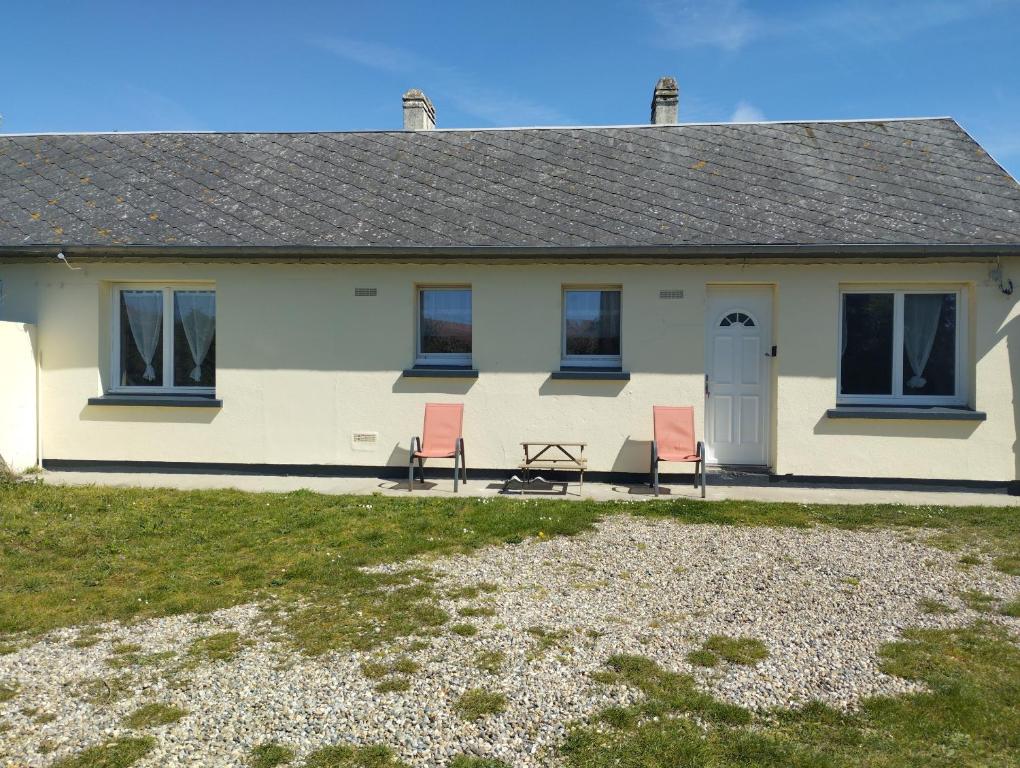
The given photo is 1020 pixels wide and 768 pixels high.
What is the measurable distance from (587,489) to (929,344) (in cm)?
495

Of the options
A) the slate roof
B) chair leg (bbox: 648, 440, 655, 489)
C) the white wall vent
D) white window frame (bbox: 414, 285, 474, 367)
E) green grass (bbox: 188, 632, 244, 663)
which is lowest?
green grass (bbox: 188, 632, 244, 663)

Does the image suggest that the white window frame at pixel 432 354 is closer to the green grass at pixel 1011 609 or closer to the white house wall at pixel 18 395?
the white house wall at pixel 18 395

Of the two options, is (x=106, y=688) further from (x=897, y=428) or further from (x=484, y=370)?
(x=897, y=428)

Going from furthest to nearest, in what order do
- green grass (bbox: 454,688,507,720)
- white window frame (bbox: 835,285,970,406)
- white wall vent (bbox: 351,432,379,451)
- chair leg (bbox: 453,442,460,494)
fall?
white wall vent (bbox: 351,432,379,451) → white window frame (bbox: 835,285,970,406) → chair leg (bbox: 453,442,460,494) → green grass (bbox: 454,688,507,720)

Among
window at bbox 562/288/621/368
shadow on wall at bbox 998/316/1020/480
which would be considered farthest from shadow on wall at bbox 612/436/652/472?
shadow on wall at bbox 998/316/1020/480

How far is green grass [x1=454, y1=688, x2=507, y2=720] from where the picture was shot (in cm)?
354

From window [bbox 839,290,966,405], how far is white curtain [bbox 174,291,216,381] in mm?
8753

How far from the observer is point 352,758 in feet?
10.3

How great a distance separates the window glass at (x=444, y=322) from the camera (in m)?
A: 10.2

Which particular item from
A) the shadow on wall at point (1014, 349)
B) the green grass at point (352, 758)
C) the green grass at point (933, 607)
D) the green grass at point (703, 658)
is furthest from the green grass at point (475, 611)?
the shadow on wall at point (1014, 349)

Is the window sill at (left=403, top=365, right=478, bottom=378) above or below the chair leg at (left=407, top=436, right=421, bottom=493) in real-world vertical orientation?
above

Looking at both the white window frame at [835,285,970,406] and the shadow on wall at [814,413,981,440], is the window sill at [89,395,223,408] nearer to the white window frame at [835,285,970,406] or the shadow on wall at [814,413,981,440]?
the shadow on wall at [814,413,981,440]

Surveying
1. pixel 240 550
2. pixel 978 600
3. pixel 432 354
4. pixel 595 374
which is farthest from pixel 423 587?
pixel 432 354

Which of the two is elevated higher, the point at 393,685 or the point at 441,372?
the point at 441,372
